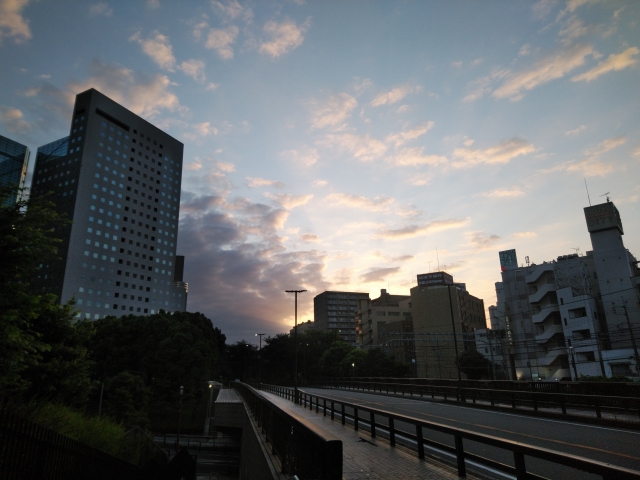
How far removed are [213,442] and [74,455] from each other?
43.7 meters

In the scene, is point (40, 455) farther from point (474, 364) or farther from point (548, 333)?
point (474, 364)

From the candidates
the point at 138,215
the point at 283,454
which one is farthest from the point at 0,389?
the point at 138,215

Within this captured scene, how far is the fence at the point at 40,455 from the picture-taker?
5770 mm

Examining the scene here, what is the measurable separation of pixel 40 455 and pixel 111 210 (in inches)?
5456

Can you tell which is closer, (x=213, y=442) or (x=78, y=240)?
(x=213, y=442)

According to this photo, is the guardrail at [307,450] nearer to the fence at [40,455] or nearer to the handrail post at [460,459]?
the handrail post at [460,459]

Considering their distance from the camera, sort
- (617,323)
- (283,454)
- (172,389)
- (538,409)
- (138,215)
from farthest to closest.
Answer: (138,215)
(617,323)
(172,389)
(538,409)
(283,454)

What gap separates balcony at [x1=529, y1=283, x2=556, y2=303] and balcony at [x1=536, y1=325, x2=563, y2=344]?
16.7 ft

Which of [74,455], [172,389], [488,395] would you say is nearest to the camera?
[74,455]

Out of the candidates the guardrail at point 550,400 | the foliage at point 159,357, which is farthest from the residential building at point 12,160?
the guardrail at point 550,400

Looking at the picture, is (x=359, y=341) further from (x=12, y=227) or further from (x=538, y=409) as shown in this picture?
(x=12, y=227)

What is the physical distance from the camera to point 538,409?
18.5 metres

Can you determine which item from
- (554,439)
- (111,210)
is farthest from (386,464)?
(111,210)

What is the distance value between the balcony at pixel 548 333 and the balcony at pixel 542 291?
511cm
